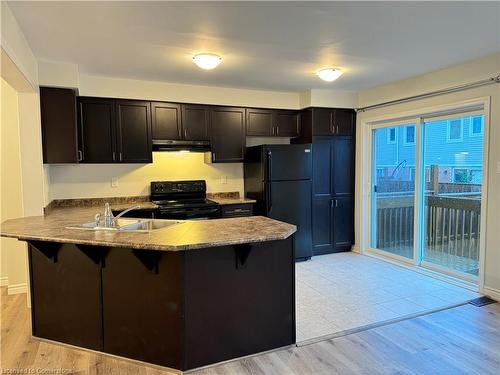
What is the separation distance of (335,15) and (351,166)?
125 inches

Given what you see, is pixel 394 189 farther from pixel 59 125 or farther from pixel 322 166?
pixel 59 125

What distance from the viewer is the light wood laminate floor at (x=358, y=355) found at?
7.83 ft

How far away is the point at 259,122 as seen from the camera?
5.14 m

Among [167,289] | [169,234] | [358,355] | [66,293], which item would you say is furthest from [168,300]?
[358,355]

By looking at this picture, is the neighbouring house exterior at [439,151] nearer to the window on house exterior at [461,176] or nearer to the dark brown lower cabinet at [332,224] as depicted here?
the window on house exterior at [461,176]

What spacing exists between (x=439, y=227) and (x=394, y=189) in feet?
2.78

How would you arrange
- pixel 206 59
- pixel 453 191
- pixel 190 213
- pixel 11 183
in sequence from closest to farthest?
pixel 206 59
pixel 11 183
pixel 453 191
pixel 190 213

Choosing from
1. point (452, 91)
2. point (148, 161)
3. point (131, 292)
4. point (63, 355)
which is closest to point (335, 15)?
point (452, 91)

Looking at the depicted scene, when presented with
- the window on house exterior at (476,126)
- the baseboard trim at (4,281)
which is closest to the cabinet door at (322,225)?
the window on house exterior at (476,126)

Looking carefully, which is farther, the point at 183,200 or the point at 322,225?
the point at 322,225

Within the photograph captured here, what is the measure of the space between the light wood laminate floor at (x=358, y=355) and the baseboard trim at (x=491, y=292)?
0.61 meters

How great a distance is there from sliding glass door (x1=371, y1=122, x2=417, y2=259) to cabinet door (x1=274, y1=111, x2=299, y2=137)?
1.17 meters

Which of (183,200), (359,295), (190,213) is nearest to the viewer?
(359,295)

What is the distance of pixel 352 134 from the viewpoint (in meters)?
5.40
